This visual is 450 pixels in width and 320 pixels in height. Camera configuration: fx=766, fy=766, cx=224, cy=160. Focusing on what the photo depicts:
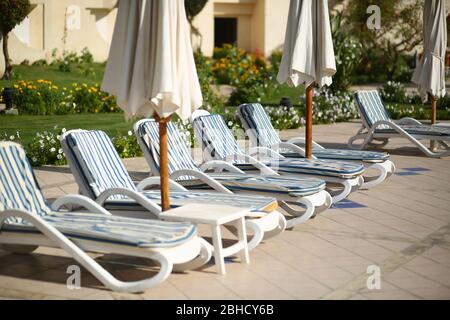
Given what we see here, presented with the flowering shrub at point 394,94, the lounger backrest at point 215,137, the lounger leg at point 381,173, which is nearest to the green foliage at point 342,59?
the flowering shrub at point 394,94

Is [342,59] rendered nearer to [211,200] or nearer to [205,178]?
[205,178]

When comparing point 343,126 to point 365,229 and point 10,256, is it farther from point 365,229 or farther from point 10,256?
point 10,256

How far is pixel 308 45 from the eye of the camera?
8508mm

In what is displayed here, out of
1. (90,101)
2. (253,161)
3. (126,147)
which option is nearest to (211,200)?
(253,161)

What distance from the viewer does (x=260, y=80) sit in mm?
18156

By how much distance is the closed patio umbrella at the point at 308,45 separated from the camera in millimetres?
8461

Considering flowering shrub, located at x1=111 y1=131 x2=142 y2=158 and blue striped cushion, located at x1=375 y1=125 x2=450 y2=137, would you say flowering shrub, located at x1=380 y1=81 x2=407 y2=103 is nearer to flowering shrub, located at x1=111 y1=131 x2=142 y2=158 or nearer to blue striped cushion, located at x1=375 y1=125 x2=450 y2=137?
blue striped cushion, located at x1=375 y1=125 x2=450 y2=137

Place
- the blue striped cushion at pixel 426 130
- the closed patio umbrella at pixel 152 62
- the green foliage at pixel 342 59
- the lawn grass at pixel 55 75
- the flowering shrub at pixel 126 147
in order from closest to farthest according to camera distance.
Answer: the closed patio umbrella at pixel 152 62 → the flowering shrub at pixel 126 147 → the blue striped cushion at pixel 426 130 → the green foliage at pixel 342 59 → the lawn grass at pixel 55 75

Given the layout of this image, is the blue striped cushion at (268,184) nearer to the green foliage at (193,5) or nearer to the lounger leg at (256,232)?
the lounger leg at (256,232)

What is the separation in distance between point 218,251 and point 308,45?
3.55 m

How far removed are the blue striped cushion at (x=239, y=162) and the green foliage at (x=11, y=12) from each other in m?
12.9
